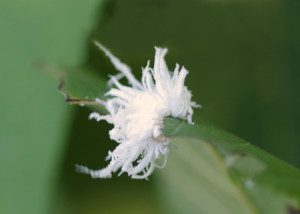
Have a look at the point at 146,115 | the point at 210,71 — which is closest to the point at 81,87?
the point at 146,115


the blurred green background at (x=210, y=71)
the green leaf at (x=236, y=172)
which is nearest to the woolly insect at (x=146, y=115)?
the green leaf at (x=236, y=172)

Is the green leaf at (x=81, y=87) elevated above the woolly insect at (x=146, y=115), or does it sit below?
above

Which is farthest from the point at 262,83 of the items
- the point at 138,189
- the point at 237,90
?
the point at 138,189

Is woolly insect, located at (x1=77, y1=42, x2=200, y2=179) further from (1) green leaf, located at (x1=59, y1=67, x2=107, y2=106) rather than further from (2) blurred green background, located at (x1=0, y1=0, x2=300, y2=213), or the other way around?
(2) blurred green background, located at (x1=0, y1=0, x2=300, y2=213)

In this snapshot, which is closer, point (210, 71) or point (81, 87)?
point (81, 87)

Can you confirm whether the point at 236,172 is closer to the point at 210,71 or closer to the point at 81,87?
the point at 81,87

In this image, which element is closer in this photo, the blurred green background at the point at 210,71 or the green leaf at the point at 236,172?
the green leaf at the point at 236,172

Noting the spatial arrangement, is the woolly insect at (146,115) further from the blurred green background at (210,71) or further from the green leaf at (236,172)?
the blurred green background at (210,71)

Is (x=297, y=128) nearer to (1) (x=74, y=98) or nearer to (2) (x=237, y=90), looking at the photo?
(2) (x=237, y=90)

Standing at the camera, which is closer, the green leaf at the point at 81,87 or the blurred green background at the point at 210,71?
the green leaf at the point at 81,87
